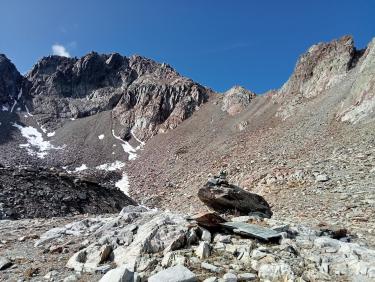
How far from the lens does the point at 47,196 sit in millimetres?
22828

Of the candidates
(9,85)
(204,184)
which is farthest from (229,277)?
(9,85)

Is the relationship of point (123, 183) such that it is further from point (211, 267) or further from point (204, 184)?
point (211, 267)

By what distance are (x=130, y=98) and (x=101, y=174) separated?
140 ft

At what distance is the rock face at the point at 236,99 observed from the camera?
254 ft

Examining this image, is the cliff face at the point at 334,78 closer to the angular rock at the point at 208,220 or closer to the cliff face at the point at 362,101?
the cliff face at the point at 362,101

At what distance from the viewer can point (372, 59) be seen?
4000 centimetres

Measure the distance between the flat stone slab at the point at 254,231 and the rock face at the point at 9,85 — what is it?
11987cm

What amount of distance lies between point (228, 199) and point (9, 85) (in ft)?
424

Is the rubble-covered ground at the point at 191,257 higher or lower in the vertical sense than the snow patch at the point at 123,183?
lower

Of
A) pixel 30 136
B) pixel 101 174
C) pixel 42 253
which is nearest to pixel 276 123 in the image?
pixel 101 174

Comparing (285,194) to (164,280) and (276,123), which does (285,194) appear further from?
(276,123)

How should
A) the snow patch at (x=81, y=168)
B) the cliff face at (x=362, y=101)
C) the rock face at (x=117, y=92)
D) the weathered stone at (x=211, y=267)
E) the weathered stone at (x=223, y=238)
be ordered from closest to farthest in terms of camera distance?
1. the weathered stone at (x=211, y=267)
2. the weathered stone at (x=223, y=238)
3. the cliff face at (x=362, y=101)
4. the snow patch at (x=81, y=168)
5. the rock face at (x=117, y=92)

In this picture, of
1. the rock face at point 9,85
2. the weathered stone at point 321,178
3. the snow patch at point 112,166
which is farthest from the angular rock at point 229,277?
the rock face at point 9,85

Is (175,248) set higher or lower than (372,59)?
lower
